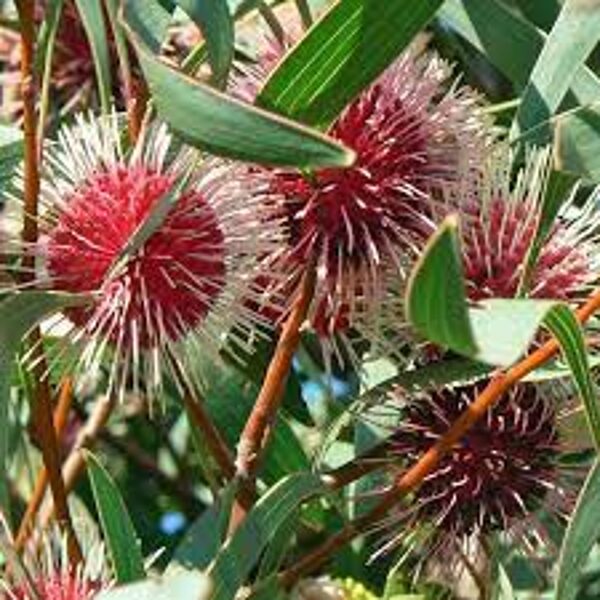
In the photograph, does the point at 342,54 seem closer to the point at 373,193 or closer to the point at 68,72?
the point at 373,193

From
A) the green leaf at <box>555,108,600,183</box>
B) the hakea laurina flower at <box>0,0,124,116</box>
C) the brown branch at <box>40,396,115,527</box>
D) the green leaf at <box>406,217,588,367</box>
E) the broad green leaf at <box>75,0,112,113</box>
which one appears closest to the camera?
the green leaf at <box>406,217,588,367</box>

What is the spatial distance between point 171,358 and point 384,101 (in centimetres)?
28

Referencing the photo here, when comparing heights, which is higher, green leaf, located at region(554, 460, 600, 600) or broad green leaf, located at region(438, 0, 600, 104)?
broad green leaf, located at region(438, 0, 600, 104)

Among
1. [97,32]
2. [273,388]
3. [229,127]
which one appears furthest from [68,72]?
[229,127]

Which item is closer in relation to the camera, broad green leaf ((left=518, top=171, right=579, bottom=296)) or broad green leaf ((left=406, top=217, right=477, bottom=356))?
broad green leaf ((left=406, top=217, right=477, bottom=356))

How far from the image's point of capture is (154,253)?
171cm

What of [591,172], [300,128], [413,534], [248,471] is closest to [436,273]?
[300,128]

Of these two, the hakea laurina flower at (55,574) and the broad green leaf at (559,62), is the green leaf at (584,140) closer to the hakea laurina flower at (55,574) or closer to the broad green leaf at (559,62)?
the broad green leaf at (559,62)

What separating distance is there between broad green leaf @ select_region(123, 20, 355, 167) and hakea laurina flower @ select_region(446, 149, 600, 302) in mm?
319

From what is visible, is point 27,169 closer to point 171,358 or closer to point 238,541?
point 171,358

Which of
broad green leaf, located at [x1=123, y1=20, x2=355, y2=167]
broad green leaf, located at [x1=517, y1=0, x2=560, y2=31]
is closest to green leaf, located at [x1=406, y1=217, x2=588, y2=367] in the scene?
broad green leaf, located at [x1=123, y1=20, x2=355, y2=167]

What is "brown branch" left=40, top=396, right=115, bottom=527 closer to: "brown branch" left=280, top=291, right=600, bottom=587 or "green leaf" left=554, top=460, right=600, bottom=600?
"brown branch" left=280, top=291, right=600, bottom=587

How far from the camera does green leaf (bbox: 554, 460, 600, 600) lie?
157cm

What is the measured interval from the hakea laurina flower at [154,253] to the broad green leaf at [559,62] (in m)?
0.28
